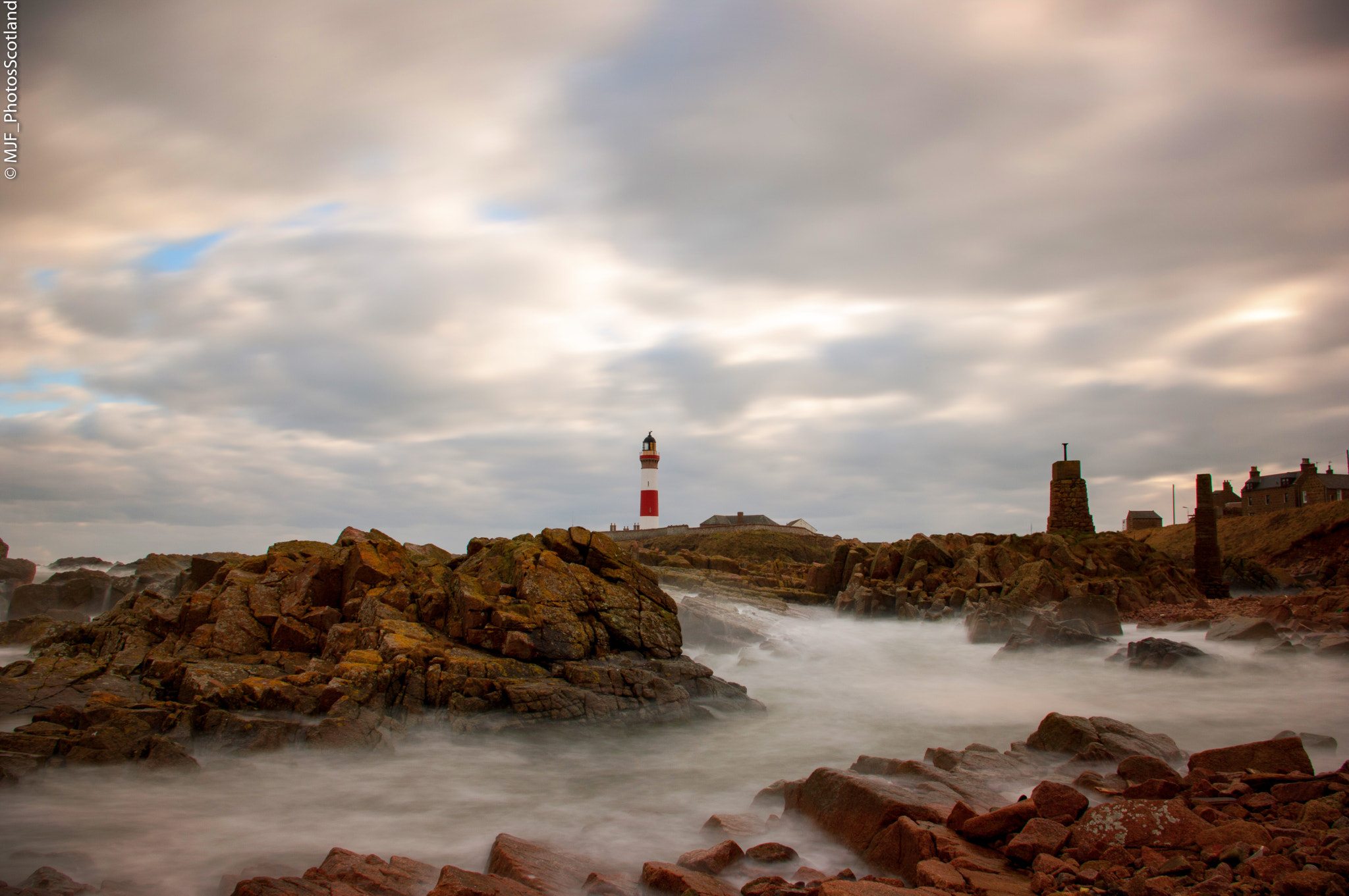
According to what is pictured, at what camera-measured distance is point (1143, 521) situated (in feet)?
218

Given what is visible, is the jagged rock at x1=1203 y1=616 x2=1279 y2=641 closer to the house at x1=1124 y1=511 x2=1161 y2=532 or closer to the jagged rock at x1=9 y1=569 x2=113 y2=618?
the jagged rock at x1=9 y1=569 x2=113 y2=618

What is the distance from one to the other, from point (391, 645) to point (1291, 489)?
6689cm

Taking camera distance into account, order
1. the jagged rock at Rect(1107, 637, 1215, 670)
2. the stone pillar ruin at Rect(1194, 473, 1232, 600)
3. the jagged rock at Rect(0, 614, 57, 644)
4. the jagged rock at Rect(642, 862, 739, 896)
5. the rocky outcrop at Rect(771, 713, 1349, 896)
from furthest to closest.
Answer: the stone pillar ruin at Rect(1194, 473, 1232, 600), the jagged rock at Rect(0, 614, 57, 644), the jagged rock at Rect(1107, 637, 1215, 670), the jagged rock at Rect(642, 862, 739, 896), the rocky outcrop at Rect(771, 713, 1349, 896)

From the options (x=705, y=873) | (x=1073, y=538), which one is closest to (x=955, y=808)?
(x=705, y=873)

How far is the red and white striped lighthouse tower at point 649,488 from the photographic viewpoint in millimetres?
56875

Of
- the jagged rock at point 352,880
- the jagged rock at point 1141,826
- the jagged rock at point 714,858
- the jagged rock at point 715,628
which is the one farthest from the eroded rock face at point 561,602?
the jagged rock at point 1141,826

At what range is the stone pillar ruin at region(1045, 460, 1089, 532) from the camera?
34562 millimetres

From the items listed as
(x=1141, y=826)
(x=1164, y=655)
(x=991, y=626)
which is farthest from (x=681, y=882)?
(x=991, y=626)

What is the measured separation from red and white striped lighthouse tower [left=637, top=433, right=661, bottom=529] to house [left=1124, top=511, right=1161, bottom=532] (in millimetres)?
39395

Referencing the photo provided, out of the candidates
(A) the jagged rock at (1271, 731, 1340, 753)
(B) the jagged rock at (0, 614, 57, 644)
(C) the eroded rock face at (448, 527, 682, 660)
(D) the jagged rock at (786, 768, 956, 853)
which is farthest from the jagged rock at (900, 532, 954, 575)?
(B) the jagged rock at (0, 614, 57, 644)

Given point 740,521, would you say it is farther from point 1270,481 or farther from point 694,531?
point 1270,481

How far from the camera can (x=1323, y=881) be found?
4824mm

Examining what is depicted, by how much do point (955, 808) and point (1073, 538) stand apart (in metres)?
29.6

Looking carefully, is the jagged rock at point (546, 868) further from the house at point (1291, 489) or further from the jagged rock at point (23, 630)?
the house at point (1291, 489)
